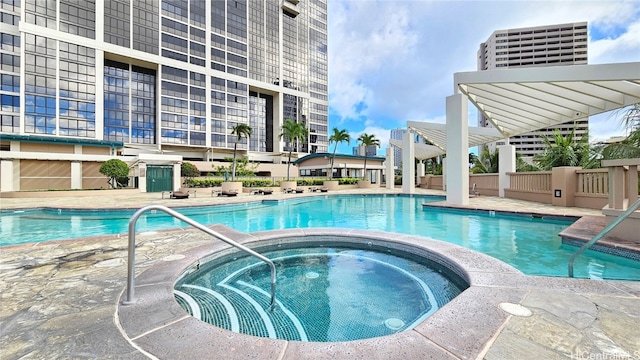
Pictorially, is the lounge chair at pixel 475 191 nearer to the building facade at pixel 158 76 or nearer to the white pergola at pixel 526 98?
the white pergola at pixel 526 98

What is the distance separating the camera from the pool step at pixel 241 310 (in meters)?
2.77

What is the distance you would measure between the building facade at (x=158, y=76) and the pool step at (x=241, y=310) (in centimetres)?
2218

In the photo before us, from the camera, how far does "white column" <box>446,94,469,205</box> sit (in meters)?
11.8

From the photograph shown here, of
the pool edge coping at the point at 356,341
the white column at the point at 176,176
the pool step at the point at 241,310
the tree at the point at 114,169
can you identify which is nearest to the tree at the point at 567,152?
the pool edge coping at the point at 356,341

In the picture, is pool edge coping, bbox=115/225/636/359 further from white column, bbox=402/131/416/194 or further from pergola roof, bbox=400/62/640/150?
white column, bbox=402/131/416/194

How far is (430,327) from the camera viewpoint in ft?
6.87

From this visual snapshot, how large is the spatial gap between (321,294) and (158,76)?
4554 centimetres

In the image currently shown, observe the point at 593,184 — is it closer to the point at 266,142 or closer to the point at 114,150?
the point at 114,150

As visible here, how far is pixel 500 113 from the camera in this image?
14359mm

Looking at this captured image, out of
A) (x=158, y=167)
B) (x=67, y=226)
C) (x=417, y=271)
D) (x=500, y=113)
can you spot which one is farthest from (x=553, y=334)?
(x=158, y=167)

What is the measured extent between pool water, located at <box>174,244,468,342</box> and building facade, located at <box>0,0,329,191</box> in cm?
2181

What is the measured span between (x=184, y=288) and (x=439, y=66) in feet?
65.4

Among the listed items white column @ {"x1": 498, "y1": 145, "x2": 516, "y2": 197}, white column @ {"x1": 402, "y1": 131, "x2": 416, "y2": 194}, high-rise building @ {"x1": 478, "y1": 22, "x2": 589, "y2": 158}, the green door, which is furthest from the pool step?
high-rise building @ {"x1": 478, "y1": 22, "x2": 589, "y2": 158}

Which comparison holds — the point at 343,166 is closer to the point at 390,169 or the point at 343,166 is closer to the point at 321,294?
the point at 390,169
